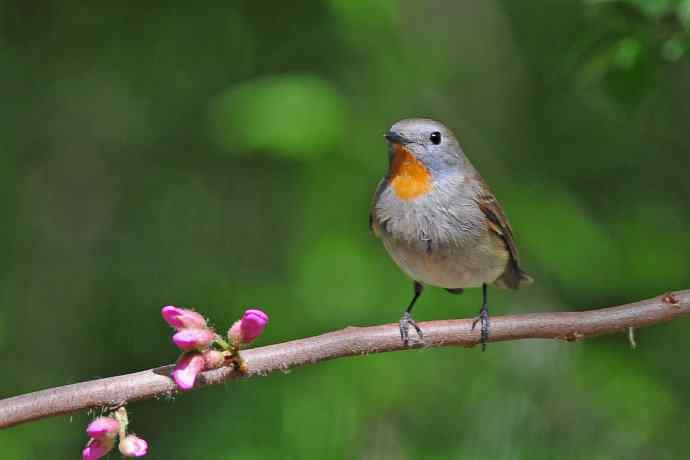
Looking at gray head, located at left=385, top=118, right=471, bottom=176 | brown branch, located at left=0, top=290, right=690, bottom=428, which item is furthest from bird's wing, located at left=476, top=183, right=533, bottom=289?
brown branch, located at left=0, top=290, right=690, bottom=428

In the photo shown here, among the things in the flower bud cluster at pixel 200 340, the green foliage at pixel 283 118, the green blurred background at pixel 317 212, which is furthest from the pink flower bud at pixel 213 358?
the green foliage at pixel 283 118

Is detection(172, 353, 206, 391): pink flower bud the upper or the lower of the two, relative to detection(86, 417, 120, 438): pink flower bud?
upper

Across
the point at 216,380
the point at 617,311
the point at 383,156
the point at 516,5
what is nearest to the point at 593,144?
the point at 516,5

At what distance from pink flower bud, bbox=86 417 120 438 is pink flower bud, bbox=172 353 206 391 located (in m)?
0.19

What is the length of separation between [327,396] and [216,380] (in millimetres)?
2654

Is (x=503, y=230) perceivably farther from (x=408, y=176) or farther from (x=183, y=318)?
(x=183, y=318)

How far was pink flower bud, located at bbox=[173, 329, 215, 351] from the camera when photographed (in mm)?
2210

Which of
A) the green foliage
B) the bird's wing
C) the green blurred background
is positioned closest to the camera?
the bird's wing

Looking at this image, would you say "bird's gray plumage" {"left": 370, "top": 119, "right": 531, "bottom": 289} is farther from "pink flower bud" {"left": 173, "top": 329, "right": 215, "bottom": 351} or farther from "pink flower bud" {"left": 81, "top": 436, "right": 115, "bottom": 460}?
"pink flower bud" {"left": 81, "top": 436, "right": 115, "bottom": 460}

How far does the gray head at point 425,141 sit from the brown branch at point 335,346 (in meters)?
1.30

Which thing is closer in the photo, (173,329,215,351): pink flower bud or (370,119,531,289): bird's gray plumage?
(173,329,215,351): pink flower bud

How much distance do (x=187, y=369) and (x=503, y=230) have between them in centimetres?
244

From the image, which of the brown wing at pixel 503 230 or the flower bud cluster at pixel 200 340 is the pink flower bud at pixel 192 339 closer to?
the flower bud cluster at pixel 200 340

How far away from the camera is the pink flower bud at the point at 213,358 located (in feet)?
7.45
